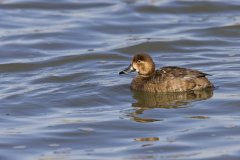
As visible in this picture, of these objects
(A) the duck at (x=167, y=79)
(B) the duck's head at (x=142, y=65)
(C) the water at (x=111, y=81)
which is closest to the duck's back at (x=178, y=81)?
(A) the duck at (x=167, y=79)

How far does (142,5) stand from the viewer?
21.3 metres

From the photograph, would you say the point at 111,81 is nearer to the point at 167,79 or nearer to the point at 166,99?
the point at 167,79

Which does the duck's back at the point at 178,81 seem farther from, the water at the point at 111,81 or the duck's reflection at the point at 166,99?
the water at the point at 111,81

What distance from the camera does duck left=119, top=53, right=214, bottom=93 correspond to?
1388 cm

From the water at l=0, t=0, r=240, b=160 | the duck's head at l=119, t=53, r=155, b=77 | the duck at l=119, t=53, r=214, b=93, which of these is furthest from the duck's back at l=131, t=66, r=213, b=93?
the duck's head at l=119, t=53, r=155, b=77

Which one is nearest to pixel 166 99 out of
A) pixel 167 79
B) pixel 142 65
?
pixel 167 79

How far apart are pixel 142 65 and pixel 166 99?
898 millimetres

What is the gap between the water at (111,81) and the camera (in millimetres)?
11062

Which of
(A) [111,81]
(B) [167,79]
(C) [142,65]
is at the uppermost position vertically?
(C) [142,65]

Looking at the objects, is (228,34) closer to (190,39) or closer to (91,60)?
(190,39)

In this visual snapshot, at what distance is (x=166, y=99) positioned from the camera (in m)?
13.7

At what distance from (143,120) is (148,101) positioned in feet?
4.92

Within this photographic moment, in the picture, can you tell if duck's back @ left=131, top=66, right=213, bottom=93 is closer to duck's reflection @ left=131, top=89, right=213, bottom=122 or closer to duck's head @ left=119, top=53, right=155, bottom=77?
duck's reflection @ left=131, top=89, right=213, bottom=122

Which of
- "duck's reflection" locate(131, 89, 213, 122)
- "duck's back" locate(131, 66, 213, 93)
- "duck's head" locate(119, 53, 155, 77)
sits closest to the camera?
"duck's reflection" locate(131, 89, 213, 122)
